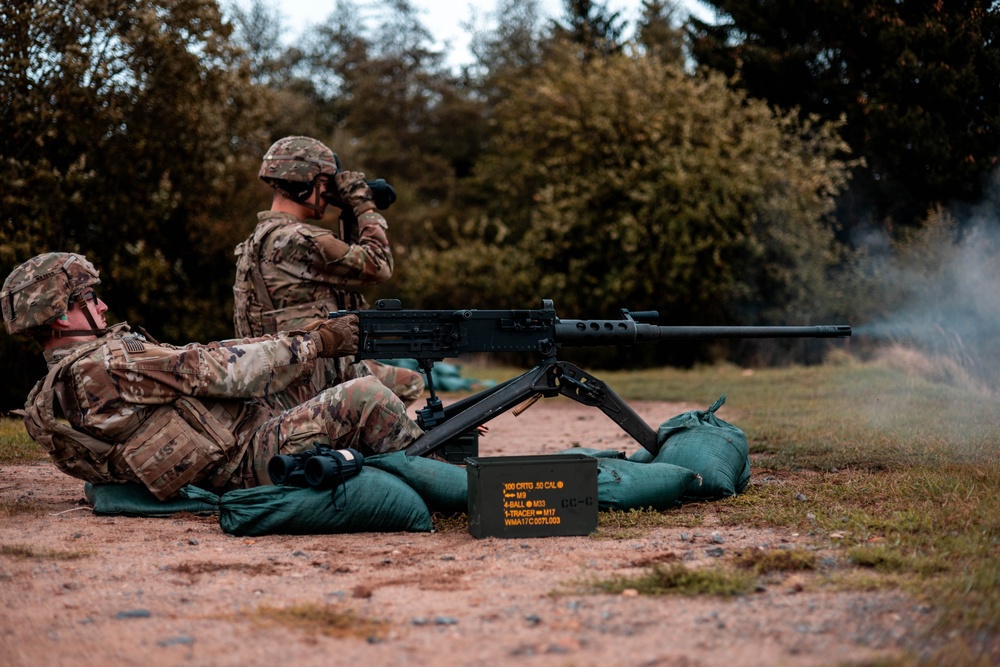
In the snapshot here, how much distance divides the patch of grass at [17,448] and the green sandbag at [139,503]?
2.51 meters

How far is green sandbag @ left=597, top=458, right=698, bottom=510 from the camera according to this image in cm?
570

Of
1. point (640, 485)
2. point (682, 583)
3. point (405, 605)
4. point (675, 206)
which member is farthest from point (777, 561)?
point (675, 206)

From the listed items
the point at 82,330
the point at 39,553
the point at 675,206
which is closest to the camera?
the point at 39,553

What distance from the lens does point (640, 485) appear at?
5730 mm

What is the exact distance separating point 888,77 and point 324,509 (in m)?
14.7

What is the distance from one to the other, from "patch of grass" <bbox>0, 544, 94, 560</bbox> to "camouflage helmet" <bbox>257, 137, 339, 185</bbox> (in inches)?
112

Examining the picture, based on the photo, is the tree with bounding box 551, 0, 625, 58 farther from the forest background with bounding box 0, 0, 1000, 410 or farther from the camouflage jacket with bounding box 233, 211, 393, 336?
the camouflage jacket with bounding box 233, 211, 393, 336

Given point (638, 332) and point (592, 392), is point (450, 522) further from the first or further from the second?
point (638, 332)

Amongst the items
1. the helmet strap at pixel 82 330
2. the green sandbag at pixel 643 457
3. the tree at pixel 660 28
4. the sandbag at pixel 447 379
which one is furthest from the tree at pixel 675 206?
the helmet strap at pixel 82 330

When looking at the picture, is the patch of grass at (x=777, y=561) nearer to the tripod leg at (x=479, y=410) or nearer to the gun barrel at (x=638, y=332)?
the tripod leg at (x=479, y=410)

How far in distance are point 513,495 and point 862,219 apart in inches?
682

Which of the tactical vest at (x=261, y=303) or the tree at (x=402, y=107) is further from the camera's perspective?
the tree at (x=402, y=107)

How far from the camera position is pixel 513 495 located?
5.05 meters

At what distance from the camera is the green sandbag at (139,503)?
5.77 meters
